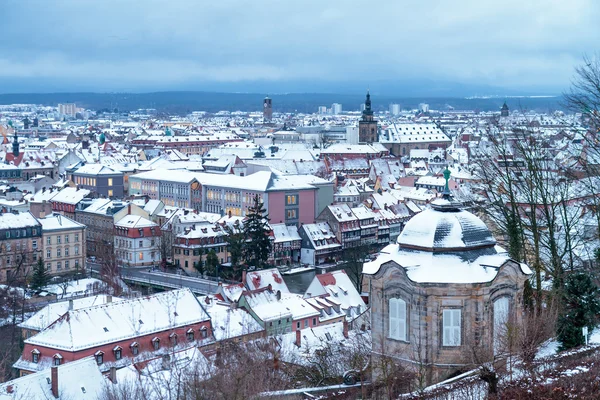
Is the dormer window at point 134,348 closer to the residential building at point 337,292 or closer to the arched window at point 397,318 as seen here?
the residential building at point 337,292

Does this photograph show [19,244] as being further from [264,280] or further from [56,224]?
[264,280]

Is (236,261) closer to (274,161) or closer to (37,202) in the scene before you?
(37,202)

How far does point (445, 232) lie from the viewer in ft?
65.3

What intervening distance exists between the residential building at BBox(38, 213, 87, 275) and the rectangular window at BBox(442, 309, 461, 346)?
43832 mm

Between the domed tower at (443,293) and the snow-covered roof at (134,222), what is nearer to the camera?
the domed tower at (443,293)

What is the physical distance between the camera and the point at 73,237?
200ft

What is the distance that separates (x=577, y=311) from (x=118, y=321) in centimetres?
1924

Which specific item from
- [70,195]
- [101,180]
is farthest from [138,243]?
[101,180]

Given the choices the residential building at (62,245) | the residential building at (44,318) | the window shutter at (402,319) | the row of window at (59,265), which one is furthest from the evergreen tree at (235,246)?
the window shutter at (402,319)

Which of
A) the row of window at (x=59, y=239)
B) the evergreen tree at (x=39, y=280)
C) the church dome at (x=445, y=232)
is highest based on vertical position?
the church dome at (x=445, y=232)

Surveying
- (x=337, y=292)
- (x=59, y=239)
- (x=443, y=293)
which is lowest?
(x=337, y=292)

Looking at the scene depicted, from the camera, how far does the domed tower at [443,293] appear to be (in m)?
19.3

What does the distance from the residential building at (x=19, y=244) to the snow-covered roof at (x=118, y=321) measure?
21.3 m

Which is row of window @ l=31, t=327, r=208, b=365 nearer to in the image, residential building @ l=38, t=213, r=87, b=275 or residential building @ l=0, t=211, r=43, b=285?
residential building @ l=0, t=211, r=43, b=285
